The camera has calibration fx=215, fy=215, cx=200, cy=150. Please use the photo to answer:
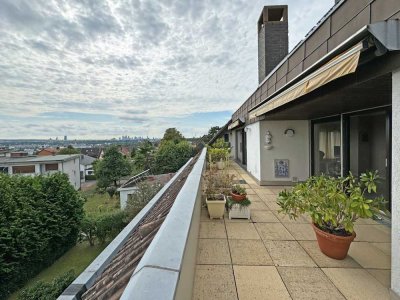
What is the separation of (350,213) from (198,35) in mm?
9731

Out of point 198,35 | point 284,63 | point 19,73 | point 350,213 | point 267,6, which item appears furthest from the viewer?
point 19,73

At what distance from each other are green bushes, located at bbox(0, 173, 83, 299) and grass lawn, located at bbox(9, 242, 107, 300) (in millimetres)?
284

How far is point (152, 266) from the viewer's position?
0.90m

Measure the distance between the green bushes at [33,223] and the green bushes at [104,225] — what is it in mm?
680

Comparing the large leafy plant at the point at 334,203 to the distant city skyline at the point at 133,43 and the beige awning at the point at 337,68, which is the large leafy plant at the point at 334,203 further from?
the distant city skyline at the point at 133,43

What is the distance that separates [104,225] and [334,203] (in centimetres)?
Answer: 1289

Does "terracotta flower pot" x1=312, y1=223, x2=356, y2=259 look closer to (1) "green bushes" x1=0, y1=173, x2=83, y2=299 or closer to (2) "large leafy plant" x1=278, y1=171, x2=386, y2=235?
(2) "large leafy plant" x1=278, y1=171, x2=386, y2=235

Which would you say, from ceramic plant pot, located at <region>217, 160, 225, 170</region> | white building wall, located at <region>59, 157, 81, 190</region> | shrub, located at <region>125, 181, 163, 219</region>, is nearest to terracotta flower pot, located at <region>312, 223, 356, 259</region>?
ceramic plant pot, located at <region>217, 160, 225, 170</region>

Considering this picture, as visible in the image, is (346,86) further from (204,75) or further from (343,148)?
(204,75)

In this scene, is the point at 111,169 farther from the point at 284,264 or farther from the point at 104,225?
the point at 284,264

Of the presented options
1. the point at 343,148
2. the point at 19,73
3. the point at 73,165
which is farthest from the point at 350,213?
the point at 73,165

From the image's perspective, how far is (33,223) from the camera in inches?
374

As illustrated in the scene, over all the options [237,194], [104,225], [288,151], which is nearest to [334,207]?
[237,194]

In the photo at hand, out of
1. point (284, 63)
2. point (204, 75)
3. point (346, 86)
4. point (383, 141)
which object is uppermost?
point (204, 75)
